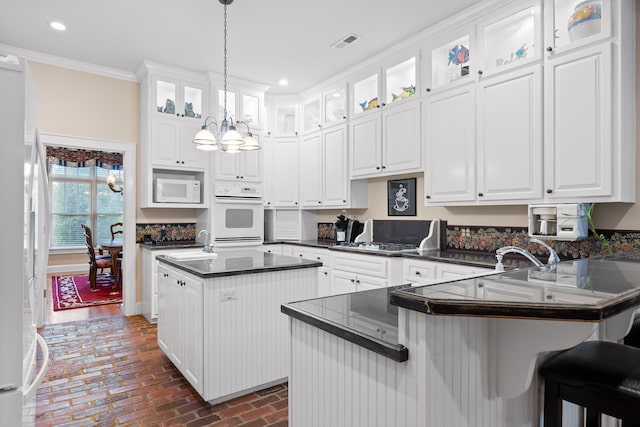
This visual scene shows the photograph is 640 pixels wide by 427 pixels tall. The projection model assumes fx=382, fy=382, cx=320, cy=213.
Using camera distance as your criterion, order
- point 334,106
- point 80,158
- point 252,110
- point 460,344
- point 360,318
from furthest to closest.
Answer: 1. point 80,158
2. point 252,110
3. point 334,106
4. point 360,318
5. point 460,344

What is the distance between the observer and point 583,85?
2.51 meters

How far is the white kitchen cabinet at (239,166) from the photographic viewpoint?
185 inches

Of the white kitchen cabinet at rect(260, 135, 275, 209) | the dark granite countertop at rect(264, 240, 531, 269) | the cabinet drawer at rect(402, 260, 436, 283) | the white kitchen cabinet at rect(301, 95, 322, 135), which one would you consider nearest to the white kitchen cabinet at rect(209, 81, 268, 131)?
the white kitchen cabinet at rect(260, 135, 275, 209)

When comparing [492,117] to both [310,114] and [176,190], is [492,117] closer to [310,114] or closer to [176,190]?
[310,114]

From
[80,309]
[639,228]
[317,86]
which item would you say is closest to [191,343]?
[639,228]

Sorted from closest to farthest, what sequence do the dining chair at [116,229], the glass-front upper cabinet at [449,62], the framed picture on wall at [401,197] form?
the glass-front upper cabinet at [449,62]
the framed picture on wall at [401,197]
the dining chair at [116,229]

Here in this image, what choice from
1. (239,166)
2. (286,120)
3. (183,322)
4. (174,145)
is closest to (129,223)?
(174,145)

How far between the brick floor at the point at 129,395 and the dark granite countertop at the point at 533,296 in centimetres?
167

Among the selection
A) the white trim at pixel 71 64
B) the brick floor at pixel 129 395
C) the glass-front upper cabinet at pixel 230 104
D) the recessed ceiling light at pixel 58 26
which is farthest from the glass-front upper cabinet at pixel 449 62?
the white trim at pixel 71 64

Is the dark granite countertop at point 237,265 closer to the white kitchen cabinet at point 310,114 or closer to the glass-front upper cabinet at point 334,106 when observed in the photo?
the glass-front upper cabinet at point 334,106

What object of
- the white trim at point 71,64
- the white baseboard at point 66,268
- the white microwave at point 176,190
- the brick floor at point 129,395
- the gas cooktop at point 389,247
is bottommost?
the brick floor at point 129,395

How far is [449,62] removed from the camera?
349 cm

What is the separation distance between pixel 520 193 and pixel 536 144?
0.37 metres

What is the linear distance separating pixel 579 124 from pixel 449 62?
1358 mm
